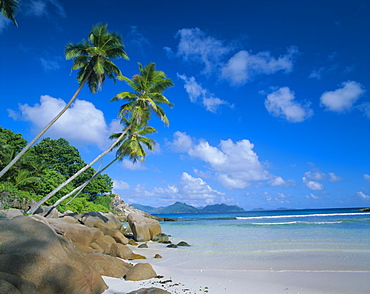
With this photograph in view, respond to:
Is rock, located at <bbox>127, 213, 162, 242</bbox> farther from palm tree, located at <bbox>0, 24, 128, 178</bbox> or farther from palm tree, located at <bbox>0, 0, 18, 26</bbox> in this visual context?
palm tree, located at <bbox>0, 0, 18, 26</bbox>

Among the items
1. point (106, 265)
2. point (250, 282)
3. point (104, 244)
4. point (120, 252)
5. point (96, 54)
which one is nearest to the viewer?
point (250, 282)

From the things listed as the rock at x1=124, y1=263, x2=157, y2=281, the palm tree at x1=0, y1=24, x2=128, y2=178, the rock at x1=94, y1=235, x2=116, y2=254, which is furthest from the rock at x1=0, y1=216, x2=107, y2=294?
the palm tree at x1=0, y1=24, x2=128, y2=178

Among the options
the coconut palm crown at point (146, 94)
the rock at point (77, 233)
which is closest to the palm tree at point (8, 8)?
the coconut palm crown at point (146, 94)

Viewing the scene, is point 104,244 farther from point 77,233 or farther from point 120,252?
point 77,233

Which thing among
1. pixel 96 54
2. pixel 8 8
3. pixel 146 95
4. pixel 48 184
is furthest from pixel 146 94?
pixel 48 184

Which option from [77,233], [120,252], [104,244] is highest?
[77,233]

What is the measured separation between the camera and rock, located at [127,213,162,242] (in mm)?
18922

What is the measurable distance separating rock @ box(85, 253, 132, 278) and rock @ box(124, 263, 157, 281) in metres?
0.31

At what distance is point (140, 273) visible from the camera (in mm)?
7465

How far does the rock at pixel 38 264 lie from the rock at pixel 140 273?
1.59m

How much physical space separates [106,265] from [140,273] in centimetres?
114

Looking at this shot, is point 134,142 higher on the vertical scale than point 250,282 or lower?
higher

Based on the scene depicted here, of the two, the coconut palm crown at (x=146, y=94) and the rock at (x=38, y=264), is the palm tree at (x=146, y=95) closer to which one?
the coconut palm crown at (x=146, y=94)

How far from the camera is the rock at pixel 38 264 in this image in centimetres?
431
